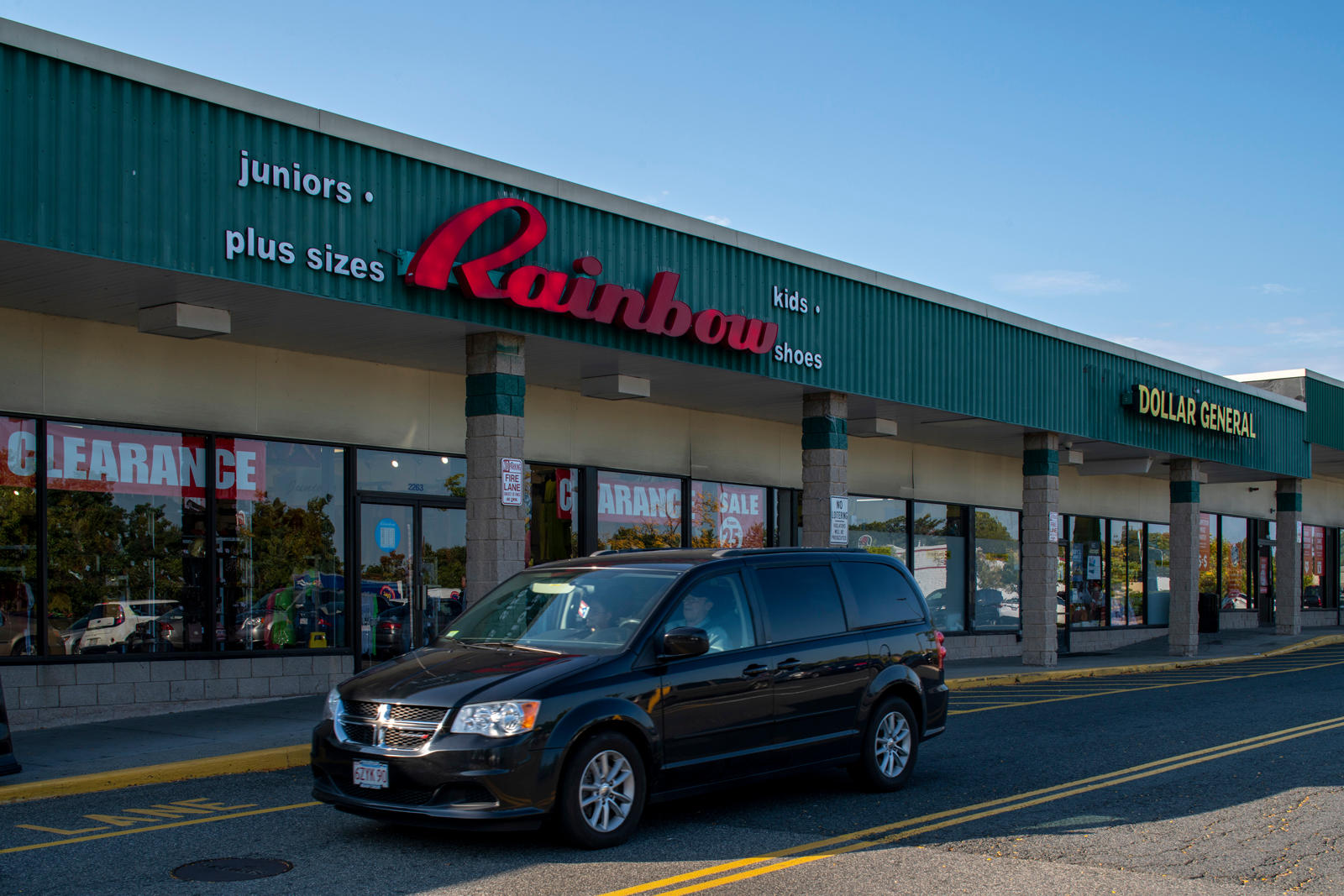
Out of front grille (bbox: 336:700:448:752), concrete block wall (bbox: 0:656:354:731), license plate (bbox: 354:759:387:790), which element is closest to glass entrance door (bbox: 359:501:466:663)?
concrete block wall (bbox: 0:656:354:731)

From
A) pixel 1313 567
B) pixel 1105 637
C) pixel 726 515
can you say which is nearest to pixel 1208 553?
pixel 1105 637

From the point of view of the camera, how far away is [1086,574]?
31.5 m

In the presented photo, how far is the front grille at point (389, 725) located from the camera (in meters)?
7.16

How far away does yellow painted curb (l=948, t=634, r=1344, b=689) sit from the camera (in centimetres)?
2003

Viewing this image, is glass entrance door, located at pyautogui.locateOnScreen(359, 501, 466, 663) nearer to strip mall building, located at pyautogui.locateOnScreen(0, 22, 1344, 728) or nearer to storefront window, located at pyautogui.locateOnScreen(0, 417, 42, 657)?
strip mall building, located at pyautogui.locateOnScreen(0, 22, 1344, 728)

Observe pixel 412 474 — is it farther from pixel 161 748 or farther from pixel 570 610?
pixel 570 610

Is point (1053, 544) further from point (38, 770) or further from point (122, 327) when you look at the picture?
point (38, 770)

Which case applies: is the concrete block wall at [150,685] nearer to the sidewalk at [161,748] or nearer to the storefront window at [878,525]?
the sidewalk at [161,748]

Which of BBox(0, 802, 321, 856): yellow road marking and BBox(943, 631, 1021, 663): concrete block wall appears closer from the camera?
BBox(0, 802, 321, 856): yellow road marking

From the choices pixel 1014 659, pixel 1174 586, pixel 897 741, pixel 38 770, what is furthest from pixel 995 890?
pixel 1174 586

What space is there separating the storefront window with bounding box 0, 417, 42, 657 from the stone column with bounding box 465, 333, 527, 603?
4.50 metres

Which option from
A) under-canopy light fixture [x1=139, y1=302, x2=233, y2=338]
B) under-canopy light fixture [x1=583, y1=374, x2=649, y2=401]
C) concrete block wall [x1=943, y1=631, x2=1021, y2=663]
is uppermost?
under-canopy light fixture [x1=139, y1=302, x2=233, y2=338]

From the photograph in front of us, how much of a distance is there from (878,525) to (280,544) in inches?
515

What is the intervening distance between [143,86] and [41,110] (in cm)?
98
